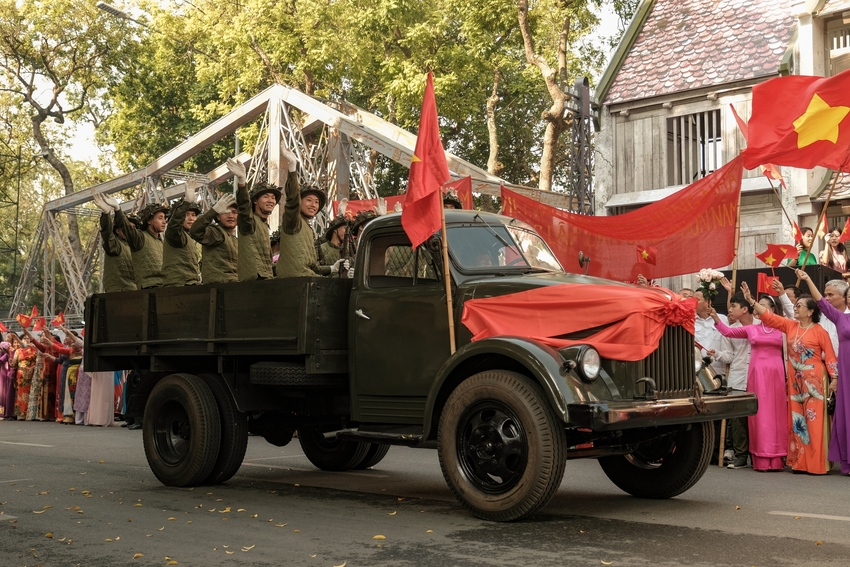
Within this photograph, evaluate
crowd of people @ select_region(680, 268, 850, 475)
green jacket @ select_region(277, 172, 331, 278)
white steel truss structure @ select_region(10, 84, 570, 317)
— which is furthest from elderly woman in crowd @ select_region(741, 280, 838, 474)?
white steel truss structure @ select_region(10, 84, 570, 317)

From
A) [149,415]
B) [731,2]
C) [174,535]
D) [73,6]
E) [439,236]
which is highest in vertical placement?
[73,6]

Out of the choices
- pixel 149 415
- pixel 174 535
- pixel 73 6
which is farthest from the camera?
pixel 73 6

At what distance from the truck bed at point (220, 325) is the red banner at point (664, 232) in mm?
4943

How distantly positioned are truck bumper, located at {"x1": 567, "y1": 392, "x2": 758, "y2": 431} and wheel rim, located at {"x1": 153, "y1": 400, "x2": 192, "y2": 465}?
4499mm

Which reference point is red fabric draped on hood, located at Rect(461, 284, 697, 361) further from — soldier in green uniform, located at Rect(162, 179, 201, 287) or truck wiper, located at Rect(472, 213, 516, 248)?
soldier in green uniform, located at Rect(162, 179, 201, 287)

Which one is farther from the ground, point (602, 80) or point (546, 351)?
point (602, 80)

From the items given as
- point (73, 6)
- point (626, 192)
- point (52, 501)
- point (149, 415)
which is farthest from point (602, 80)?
point (73, 6)

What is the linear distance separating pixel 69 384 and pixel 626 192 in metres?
11.7

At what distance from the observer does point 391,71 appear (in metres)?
31.2

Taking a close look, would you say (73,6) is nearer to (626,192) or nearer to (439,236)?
(626,192)

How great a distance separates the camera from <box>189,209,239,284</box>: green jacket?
1024cm

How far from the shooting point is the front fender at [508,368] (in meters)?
6.91

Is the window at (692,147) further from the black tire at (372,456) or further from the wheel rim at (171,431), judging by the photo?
the wheel rim at (171,431)

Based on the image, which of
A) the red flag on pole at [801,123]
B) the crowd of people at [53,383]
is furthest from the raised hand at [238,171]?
the crowd of people at [53,383]
